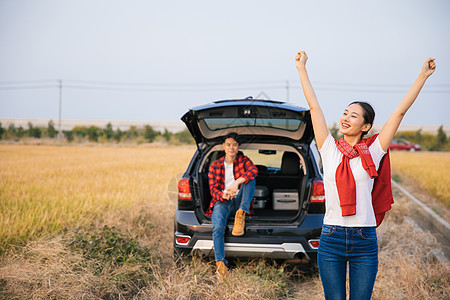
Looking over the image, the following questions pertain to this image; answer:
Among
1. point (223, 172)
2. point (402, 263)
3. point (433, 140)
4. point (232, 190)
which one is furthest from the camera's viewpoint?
point (433, 140)

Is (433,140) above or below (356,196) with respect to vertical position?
below

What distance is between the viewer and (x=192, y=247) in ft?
15.7

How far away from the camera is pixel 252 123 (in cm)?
526

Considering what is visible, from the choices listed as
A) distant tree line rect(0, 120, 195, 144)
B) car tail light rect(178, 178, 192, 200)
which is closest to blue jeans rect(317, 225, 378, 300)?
car tail light rect(178, 178, 192, 200)

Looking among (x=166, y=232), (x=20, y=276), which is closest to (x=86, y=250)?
(x=20, y=276)

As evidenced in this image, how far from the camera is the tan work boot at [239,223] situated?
4.76 metres

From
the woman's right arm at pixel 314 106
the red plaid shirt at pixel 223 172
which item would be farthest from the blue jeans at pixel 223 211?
the woman's right arm at pixel 314 106

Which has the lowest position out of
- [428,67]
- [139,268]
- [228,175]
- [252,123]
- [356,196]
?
[139,268]

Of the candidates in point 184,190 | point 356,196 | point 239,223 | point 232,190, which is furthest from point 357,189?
point 184,190

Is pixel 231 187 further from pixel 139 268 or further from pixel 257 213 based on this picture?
pixel 139 268

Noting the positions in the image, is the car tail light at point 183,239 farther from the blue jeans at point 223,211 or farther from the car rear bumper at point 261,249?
the blue jeans at point 223,211

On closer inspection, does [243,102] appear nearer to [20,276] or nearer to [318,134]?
[318,134]

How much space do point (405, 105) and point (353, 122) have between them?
0.32 meters

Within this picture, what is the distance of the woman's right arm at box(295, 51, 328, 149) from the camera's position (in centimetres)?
272
